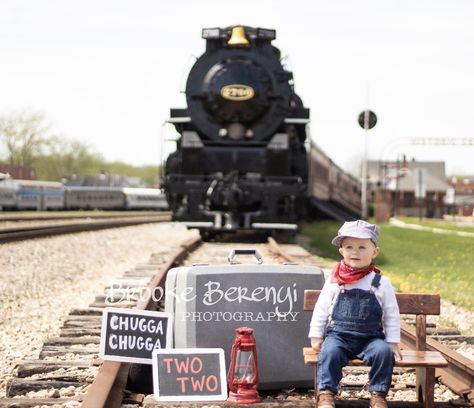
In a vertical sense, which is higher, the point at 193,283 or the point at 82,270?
the point at 193,283

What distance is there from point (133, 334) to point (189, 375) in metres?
0.57

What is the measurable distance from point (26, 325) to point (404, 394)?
155 inches

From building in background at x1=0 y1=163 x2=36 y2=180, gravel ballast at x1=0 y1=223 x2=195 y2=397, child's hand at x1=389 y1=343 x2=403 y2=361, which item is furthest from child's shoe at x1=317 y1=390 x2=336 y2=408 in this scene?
building in background at x1=0 y1=163 x2=36 y2=180

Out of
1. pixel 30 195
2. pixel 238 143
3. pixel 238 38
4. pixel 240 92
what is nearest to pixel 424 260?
pixel 238 143

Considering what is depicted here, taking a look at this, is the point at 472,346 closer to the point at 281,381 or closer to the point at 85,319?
the point at 281,381

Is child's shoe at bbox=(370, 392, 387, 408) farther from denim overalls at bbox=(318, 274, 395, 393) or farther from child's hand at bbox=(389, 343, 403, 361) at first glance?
child's hand at bbox=(389, 343, 403, 361)

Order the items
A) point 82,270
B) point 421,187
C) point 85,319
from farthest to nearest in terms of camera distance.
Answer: point 421,187 < point 82,270 < point 85,319

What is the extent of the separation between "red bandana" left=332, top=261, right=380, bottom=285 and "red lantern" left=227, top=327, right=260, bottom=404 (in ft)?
2.08

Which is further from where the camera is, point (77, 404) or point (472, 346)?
point (472, 346)

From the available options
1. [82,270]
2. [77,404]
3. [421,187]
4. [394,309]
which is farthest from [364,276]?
[421,187]

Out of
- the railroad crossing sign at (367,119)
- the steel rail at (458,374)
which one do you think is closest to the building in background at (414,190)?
the railroad crossing sign at (367,119)

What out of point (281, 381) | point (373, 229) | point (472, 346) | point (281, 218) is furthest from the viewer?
point (281, 218)

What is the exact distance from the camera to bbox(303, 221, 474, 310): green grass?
10.7 metres

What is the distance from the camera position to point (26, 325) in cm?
755
